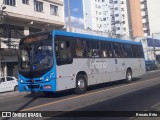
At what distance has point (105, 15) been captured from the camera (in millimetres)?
105000

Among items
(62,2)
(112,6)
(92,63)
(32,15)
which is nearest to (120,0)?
(112,6)

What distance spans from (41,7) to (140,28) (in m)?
64.2

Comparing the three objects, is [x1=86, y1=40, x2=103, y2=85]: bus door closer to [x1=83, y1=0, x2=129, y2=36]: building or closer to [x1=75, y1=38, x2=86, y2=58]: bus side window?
[x1=75, y1=38, x2=86, y2=58]: bus side window

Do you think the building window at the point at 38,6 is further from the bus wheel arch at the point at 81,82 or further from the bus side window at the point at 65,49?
the bus side window at the point at 65,49

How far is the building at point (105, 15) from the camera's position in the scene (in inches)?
3846

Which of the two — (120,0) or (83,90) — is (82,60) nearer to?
(83,90)

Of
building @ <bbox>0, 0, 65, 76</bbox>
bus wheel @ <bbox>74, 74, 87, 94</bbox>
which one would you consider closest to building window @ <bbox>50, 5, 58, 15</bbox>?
building @ <bbox>0, 0, 65, 76</bbox>

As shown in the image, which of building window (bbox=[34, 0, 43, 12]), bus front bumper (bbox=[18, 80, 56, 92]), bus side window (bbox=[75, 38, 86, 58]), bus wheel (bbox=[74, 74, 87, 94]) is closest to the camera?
bus front bumper (bbox=[18, 80, 56, 92])

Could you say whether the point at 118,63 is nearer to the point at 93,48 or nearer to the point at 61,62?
the point at 93,48

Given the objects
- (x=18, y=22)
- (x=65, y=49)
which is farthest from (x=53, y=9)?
(x=65, y=49)

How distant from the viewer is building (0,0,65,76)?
26.3 metres

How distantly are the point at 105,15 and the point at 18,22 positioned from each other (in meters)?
79.3

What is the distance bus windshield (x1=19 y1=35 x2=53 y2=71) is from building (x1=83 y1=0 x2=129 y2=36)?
277 feet

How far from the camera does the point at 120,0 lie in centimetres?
9850
